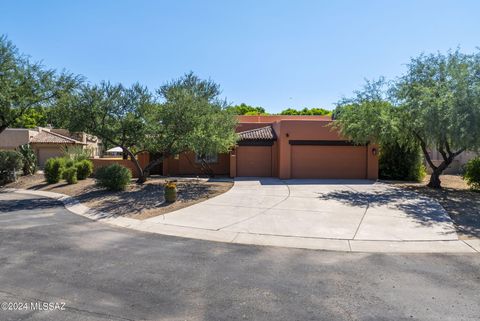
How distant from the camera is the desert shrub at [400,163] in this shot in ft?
73.2

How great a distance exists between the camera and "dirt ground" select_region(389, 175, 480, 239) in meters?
10.2

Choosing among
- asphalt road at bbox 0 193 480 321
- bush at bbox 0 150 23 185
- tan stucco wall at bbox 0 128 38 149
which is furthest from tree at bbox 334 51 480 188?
tan stucco wall at bbox 0 128 38 149

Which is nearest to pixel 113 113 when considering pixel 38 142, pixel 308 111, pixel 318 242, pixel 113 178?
pixel 113 178

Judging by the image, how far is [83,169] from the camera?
21938 millimetres

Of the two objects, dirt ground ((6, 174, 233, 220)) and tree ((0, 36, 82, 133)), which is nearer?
dirt ground ((6, 174, 233, 220))

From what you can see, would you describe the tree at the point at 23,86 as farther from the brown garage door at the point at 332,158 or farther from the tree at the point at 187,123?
the brown garage door at the point at 332,158

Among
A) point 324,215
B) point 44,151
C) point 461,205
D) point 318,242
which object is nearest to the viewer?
point 318,242

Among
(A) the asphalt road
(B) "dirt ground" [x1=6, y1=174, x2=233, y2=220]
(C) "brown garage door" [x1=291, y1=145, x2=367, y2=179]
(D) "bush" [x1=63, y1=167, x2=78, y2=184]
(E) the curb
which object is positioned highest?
(C) "brown garage door" [x1=291, y1=145, x2=367, y2=179]

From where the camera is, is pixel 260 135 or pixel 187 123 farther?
pixel 260 135

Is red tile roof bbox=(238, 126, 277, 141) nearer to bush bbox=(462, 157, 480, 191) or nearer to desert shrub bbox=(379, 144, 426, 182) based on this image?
desert shrub bbox=(379, 144, 426, 182)

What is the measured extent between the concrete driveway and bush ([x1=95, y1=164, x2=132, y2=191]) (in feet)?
16.0

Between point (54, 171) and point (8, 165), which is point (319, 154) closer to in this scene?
point (54, 171)

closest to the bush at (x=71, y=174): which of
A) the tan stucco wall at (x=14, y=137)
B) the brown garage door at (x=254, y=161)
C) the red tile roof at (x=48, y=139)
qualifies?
the brown garage door at (x=254, y=161)

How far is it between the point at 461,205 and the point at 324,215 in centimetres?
566
